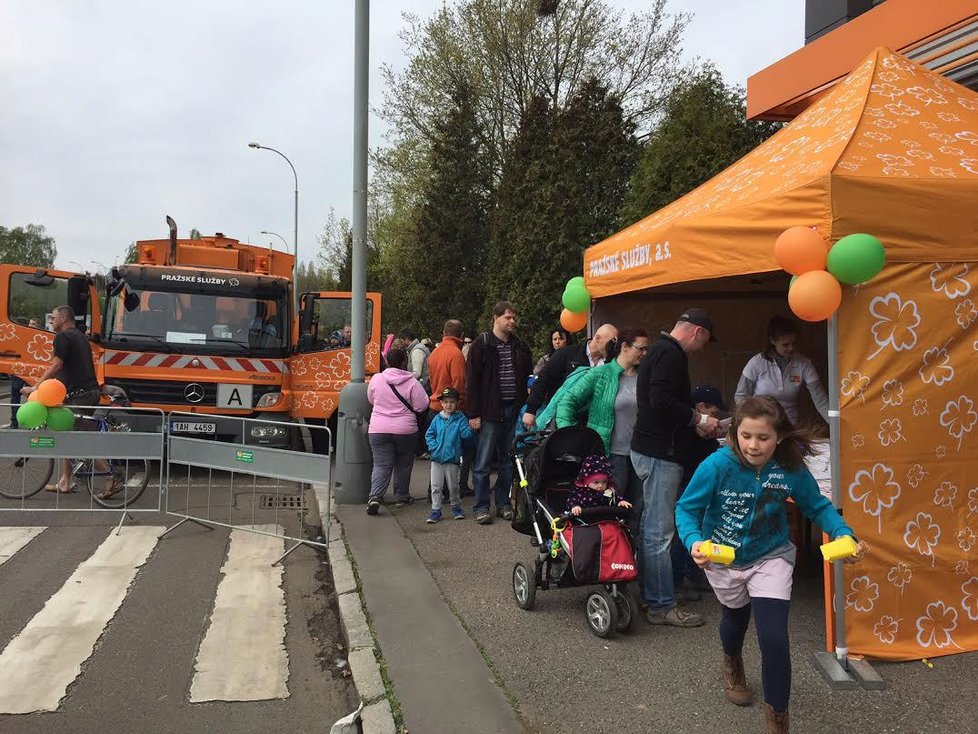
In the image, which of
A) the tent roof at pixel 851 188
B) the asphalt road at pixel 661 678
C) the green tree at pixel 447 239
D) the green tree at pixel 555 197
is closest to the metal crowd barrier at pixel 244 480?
the asphalt road at pixel 661 678

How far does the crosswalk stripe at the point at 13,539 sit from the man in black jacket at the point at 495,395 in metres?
4.07

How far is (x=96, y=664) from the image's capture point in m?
4.50

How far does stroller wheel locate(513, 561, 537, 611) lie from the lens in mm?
5109

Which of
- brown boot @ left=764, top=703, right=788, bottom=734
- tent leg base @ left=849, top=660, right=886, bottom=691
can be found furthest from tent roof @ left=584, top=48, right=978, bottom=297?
brown boot @ left=764, top=703, right=788, bottom=734

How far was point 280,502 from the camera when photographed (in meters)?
8.98

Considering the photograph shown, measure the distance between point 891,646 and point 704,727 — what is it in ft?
4.74

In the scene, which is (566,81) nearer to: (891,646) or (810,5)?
(810,5)

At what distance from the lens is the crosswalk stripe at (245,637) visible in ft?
13.9

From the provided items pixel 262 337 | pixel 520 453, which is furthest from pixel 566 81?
pixel 520 453

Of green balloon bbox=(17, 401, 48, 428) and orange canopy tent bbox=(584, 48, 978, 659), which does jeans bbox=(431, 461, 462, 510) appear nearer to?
green balloon bbox=(17, 401, 48, 428)

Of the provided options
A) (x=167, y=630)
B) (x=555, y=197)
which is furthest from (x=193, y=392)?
(x=555, y=197)

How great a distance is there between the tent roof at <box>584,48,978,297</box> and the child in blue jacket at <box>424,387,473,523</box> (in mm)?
2241

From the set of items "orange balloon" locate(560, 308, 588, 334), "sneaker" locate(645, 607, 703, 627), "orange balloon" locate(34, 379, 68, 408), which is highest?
"orange balloon" locate(560, 308, 588, 334)

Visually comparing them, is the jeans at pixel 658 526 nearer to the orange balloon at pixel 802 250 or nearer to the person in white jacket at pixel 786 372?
the person in white jacket at pixel 786 372
